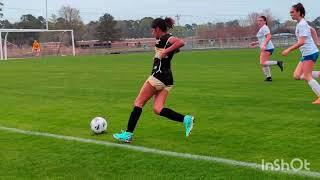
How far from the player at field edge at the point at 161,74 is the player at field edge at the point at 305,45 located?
134 inches

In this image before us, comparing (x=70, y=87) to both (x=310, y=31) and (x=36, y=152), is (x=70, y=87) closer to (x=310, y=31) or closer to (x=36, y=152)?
A: (x=310, y=31)

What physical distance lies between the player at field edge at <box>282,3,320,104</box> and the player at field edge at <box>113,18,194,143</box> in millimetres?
3401

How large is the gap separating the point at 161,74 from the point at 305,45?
14.2 feet

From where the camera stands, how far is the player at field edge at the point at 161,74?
7422 millimetres

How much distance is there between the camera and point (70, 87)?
671 inches

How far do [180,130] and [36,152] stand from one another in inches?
94.4

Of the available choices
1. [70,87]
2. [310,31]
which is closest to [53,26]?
[70,87]

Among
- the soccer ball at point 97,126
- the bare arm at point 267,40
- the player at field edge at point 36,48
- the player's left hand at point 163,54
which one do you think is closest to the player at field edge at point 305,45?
the player's left hand at point 163,54

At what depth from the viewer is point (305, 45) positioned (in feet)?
35.1

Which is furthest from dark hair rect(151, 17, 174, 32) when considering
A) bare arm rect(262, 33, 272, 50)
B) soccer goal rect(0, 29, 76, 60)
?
soccer goal rect(0, 29, 76, 60)

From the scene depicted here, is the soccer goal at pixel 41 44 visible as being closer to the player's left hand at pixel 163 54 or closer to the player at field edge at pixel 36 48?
the player at field edge at pixel 36 48

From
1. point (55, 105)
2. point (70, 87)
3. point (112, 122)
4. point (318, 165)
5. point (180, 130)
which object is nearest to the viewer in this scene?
point (318, 165)

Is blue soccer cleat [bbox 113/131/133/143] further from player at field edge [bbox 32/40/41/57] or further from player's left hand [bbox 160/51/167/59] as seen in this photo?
player at field edge [bbox 32/40/41/57]

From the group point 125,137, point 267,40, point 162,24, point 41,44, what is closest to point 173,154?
point 125,137
